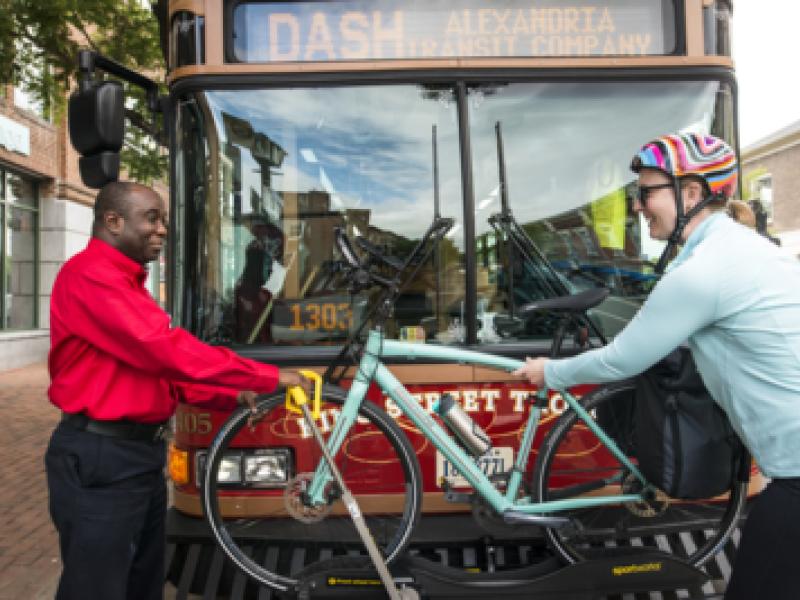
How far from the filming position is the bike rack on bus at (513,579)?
284 centimetres

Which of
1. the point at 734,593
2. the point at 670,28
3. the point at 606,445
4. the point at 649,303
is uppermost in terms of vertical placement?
the point at 670,28

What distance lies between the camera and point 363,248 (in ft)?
10.4

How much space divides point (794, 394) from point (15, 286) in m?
15.6

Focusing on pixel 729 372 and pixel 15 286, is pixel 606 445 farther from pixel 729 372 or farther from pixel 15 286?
pixel 15 286

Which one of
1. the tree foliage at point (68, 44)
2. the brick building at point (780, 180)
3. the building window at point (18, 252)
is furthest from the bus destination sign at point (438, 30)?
the brick building at point (780, 180)

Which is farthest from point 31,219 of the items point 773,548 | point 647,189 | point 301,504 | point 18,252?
point 773,548

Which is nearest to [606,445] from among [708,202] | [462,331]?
[462,331]

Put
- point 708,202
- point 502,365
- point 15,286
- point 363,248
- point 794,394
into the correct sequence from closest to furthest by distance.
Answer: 1. point 794,394
2. point 708,202
3. point 502,365
4. point 363,248
5. point 15,286

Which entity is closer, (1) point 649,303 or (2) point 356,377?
(1) point 649,303

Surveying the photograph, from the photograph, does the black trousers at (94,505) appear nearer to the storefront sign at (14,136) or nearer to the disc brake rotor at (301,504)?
→ the disc brake rotor at (301,504)

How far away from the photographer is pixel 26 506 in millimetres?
5746

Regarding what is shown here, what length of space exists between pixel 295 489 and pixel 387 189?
4.30ft

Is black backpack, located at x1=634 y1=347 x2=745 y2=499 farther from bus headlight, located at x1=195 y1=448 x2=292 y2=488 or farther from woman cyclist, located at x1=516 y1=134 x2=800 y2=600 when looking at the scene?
bus headlight, located at x1=195 y1=448 x2=292 y2=488

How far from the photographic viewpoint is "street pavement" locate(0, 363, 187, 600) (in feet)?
13.8
